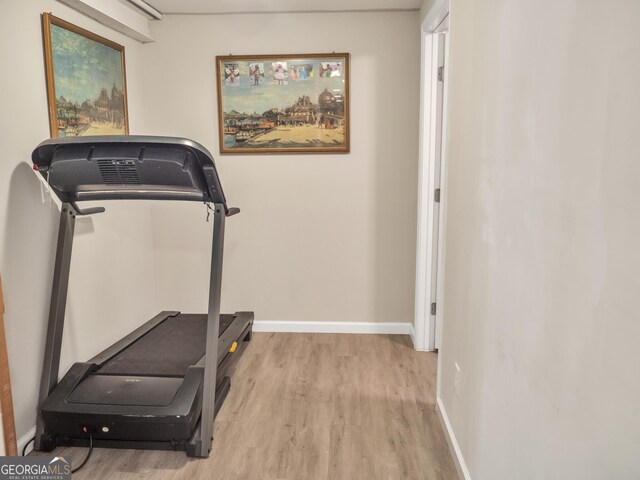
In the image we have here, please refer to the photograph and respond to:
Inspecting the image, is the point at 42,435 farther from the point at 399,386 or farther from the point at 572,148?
the point at 572,148

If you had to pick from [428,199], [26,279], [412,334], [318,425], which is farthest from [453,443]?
[26,279]

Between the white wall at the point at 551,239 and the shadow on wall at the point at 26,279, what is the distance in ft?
6.73

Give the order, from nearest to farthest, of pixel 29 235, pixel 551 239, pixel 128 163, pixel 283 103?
1. pixel 551 239
2. pixel 128 163
3. pixel 29 235
4. pixel 283 103

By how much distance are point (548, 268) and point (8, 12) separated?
252 centimetres

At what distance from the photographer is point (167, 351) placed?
3.02 m

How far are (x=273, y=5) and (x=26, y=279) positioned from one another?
2.40 metres

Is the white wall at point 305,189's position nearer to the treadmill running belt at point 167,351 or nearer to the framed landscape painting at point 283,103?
the framed landscape painting at point 283,103

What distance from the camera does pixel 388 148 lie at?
→ 3.76 m

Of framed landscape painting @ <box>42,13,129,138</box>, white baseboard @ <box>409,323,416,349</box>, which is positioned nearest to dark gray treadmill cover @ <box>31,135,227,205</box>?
framed landscape painting @ <box>42,13,129,138</box>

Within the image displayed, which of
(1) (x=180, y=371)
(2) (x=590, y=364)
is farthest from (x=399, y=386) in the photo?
(2) (x=590, y=364)

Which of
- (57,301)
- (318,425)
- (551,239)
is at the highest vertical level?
(551,239)

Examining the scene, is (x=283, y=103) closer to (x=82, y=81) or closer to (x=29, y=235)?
(x=82, y=81)

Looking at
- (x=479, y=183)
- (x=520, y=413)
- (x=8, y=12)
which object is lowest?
(x=520, y=413)

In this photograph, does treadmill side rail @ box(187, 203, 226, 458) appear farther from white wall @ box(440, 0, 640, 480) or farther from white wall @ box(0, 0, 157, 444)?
white wall @ box(440, 0, 640, 480)
